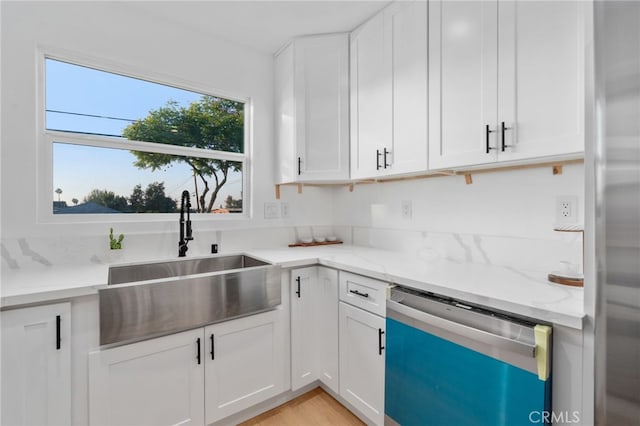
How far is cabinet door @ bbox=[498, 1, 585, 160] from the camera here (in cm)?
106

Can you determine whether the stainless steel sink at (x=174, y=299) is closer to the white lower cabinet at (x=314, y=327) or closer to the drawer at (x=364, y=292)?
the white lower cabinet at (x=314, y=327)

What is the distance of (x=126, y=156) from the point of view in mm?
1904

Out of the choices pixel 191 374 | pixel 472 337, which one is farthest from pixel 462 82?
pixel 191 374

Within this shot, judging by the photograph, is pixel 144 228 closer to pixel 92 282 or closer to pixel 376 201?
pixel 92 282

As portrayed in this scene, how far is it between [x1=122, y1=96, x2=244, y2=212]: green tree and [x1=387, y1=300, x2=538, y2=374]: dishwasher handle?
62.9 inches

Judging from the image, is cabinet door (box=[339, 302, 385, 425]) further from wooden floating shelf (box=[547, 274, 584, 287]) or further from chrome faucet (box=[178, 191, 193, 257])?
chrome faucet (box=[178, 191, 193, 257])

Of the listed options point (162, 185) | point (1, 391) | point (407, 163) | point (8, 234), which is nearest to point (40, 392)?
point (1, 391)

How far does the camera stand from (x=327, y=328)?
5.92 feet

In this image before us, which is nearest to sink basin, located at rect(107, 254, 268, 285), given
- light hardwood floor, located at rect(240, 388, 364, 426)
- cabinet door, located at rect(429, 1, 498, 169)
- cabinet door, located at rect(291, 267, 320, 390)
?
cabinet door, located at rect(291, 267, 320, 390)

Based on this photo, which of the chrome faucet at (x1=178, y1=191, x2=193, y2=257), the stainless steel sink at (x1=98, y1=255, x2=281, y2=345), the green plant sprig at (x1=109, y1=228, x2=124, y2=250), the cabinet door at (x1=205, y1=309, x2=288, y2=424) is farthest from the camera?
the chrome faucet at (x1=178, y1=191, x2=193, y2=257)

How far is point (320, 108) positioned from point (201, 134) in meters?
0.92

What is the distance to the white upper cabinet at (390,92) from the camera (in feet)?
5.29

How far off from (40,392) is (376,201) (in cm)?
212

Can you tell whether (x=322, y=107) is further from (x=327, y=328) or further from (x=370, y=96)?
(x=327, y=328)
